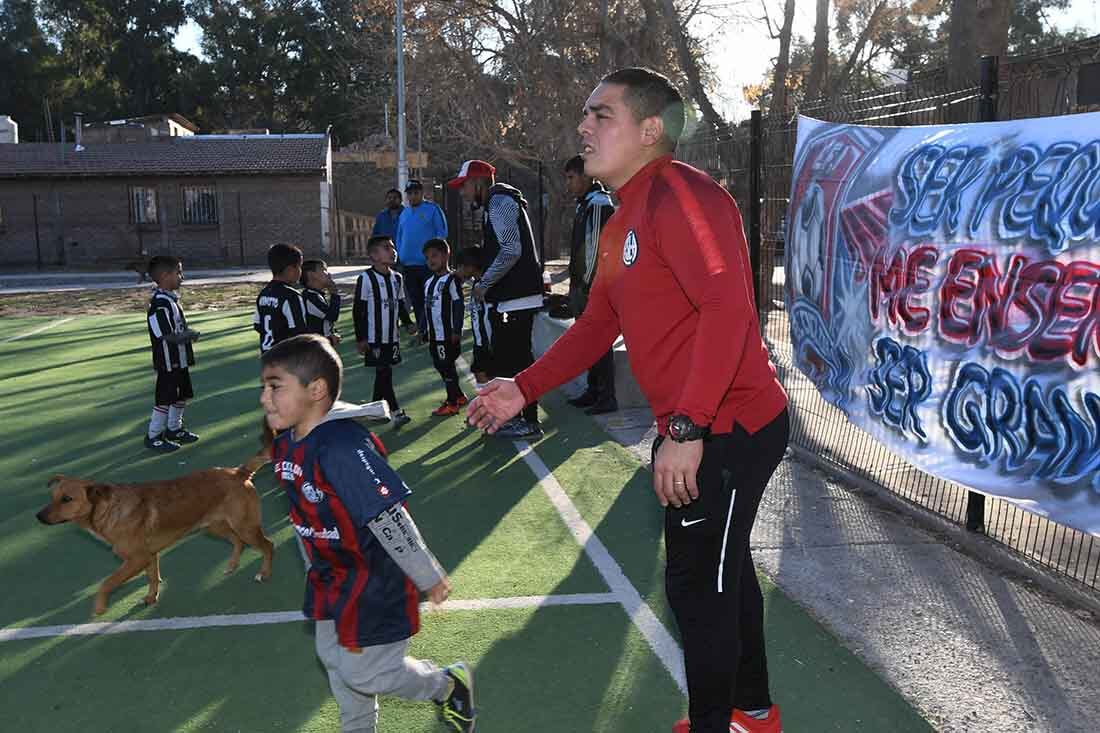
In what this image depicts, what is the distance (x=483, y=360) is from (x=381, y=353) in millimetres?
1099

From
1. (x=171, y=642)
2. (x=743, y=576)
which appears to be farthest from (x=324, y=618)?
(x=171, y=642)

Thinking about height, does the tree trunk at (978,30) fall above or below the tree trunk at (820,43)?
below

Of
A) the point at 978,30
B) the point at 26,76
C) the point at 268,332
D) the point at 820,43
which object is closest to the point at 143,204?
the point at 26,76

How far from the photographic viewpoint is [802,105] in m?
7.66

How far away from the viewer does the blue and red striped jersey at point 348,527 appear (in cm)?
307

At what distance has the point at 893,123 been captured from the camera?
22.7 feet

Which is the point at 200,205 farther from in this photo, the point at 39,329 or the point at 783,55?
the point at 783,55

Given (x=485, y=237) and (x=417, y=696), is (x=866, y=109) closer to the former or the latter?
(x=485, y=237)

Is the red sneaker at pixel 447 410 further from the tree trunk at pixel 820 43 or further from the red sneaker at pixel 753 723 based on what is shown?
the tree trunk at pixel 820 43

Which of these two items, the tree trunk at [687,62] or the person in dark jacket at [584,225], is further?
the tree trunk at [687,62]

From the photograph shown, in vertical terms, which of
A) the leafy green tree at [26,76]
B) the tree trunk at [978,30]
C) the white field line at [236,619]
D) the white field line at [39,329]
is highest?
the leafy green tree at [26,76]

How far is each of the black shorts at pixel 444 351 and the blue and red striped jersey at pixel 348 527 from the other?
5822mm

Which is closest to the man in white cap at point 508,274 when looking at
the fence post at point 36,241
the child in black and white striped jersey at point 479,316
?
the child in black and white striped jersey at point 479,316

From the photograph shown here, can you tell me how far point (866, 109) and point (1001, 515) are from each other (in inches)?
109
